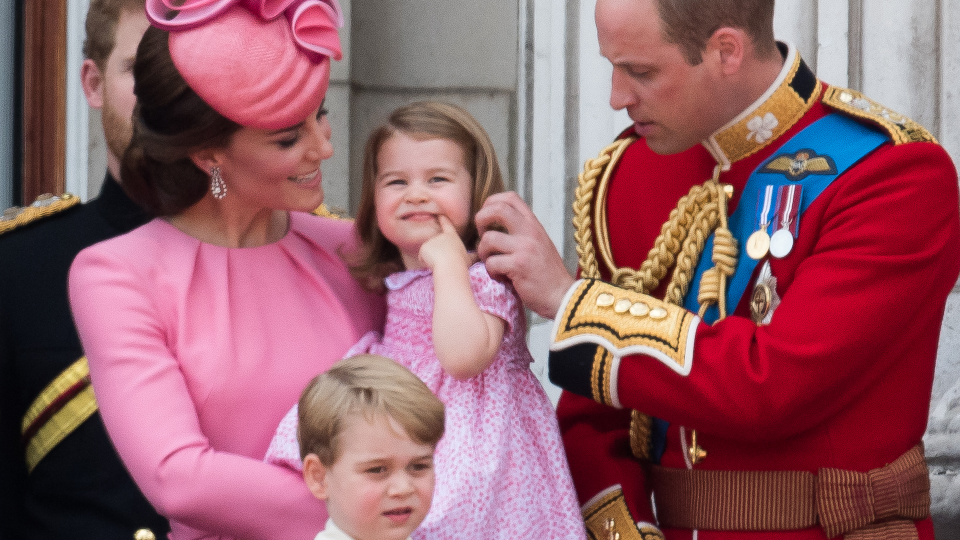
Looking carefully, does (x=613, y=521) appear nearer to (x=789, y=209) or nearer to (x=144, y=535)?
(x=789, y=209)

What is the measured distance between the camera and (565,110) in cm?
383

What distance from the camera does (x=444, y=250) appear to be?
2.33 m

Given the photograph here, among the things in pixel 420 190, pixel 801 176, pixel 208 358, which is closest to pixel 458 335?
pixel 420 190

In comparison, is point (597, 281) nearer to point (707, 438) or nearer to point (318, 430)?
point (707, 438)

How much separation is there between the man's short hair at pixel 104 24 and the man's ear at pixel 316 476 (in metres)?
1.24

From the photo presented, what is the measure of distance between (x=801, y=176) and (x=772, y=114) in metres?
0.15

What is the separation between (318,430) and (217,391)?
0.38m

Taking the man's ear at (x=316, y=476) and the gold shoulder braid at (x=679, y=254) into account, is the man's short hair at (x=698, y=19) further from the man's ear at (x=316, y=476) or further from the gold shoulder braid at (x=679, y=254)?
the man's ear at (x=316, y=476)

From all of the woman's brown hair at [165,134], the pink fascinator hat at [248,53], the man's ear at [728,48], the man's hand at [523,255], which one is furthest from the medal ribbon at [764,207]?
the woman's brown hair at [165,134]

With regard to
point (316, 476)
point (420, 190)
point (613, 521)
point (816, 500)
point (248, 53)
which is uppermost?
point (248, 53)

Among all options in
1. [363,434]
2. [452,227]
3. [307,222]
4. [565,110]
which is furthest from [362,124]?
[363,434]

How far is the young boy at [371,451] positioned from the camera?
1879 mm

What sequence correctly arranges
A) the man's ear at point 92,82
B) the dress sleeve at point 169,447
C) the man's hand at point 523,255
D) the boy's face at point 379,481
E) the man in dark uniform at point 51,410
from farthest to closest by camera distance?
the man's ear at point 92,82
the man in dark uniform at point 51,410
the man's hand at point 523,255
the dress sleeve at point 169,447
the boy's face at point 379,481

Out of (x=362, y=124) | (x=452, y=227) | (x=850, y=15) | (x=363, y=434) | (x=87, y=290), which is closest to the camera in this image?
(x=363, y=434)
